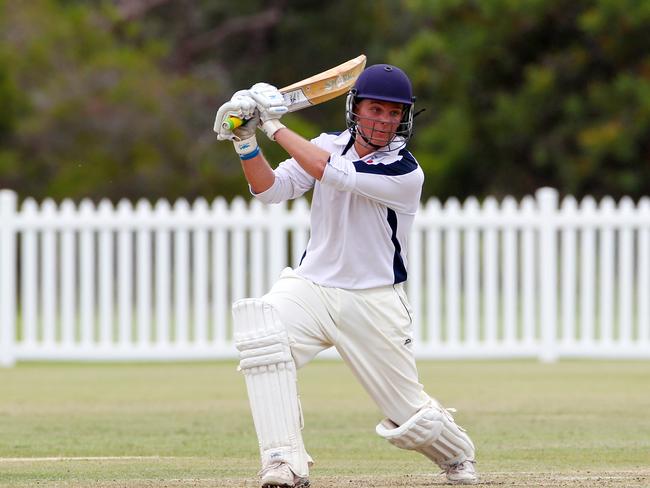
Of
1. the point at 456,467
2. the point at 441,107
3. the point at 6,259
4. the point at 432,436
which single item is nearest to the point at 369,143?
the point at 432,436

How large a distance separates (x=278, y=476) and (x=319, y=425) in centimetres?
296

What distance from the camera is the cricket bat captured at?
19.8ft

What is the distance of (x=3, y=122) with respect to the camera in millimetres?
27844

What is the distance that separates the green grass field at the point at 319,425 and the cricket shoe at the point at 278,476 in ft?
1.19

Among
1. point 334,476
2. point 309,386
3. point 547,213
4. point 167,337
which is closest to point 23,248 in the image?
point 167,337

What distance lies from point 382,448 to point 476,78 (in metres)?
20.3

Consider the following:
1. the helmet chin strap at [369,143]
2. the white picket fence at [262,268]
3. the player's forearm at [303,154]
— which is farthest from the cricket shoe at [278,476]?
the white picket fence at [262,268]

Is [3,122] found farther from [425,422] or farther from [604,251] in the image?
[425,422]

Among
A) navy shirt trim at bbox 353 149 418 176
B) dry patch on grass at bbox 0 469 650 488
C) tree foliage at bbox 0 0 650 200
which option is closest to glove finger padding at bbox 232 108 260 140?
navy shirt trim at bbox 353 149 418 176

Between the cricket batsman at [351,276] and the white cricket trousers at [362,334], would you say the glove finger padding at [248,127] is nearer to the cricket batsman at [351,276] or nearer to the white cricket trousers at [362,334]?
the cricket batsman at [351,276]

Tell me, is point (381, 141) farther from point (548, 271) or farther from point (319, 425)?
point (548, 271)

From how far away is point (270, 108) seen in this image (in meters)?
5.72

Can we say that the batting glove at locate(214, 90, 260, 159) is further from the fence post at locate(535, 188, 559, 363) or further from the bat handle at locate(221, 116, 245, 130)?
the fence post at locate(535, 188, 559, 363)

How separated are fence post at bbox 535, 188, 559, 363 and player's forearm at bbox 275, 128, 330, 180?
6.86 metres
